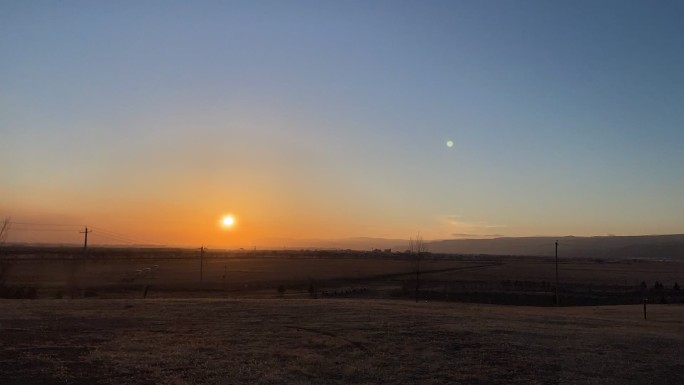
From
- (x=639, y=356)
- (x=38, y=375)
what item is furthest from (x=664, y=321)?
(x=38, y=375)

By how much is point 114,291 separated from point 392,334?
4577 cm

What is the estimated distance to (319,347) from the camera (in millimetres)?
18109

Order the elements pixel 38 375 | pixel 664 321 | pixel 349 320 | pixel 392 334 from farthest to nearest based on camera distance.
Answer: pixel 664 321 < pixel 349 320 < pixel 392 334 < pixel 38 375

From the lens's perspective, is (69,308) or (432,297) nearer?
(69,308)

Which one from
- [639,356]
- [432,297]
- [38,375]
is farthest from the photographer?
[432,297]

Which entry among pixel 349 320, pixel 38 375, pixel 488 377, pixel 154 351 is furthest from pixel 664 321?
pixel 38 375

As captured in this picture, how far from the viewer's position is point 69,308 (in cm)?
2642

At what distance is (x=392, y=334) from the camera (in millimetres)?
20234

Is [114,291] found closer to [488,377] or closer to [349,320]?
[349,320]

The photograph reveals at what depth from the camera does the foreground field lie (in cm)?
1459

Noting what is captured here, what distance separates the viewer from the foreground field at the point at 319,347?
47.9ft

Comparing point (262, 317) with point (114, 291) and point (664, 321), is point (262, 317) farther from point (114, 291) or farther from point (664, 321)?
point (114, 291)

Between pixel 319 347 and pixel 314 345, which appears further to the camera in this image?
pixel 314 345

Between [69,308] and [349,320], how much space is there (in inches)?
516
